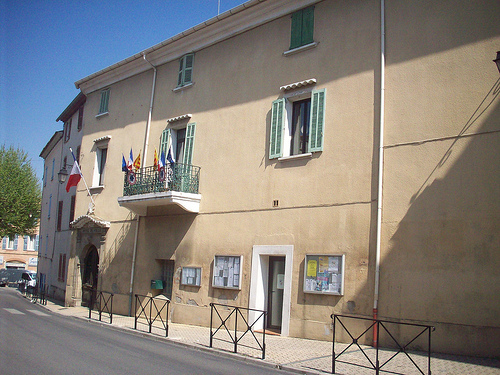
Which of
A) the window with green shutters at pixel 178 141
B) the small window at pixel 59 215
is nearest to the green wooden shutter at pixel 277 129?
the window with green shutters at pixel 178 141

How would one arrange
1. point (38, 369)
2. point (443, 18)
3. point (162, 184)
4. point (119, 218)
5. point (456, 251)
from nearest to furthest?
point (38, 369)
point (456, 251)
point (443, 18)
point (162, 184)
point (119, 218)

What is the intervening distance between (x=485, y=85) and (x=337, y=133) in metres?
3.42

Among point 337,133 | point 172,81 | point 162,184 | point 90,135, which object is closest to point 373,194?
point 337,133

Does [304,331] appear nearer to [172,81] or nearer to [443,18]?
[443,18]

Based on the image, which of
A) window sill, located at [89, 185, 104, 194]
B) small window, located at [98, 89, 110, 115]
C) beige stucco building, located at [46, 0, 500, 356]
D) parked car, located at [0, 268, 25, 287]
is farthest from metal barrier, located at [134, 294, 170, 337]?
parked car, located at [0, 268, 25, 287]

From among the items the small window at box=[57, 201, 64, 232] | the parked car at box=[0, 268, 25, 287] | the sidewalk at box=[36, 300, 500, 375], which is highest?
A: the small window at box=[57, 201, 64, 232]

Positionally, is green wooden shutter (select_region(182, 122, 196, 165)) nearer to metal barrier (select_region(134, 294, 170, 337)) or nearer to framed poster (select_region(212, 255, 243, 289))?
framed poster (select_region(212, 255, 243, 289))

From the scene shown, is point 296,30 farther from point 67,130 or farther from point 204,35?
point 67,130

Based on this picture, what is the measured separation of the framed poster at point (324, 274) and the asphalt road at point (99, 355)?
116 inches

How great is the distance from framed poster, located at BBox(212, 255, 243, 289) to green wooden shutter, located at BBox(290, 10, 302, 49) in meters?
5.90

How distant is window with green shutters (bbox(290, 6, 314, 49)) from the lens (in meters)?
12.9

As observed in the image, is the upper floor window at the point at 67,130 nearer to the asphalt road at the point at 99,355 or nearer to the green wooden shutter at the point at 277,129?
the asphalt road at the point at 99,355

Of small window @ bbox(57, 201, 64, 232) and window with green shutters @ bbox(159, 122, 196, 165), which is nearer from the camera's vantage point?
window with green shutters @ bbox(159, 122, 196, 165)

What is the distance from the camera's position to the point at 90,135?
21.1m
